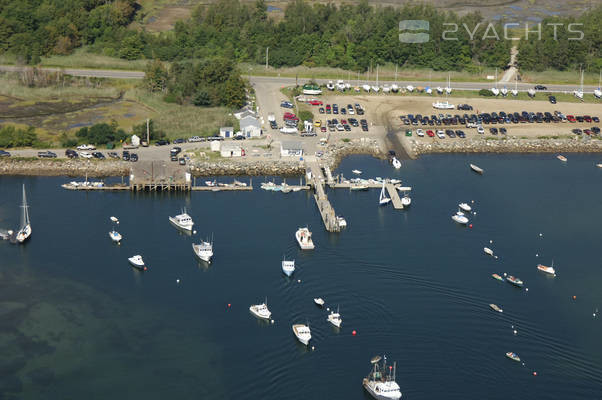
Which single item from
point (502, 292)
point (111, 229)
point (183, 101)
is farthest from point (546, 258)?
point (183, 101)

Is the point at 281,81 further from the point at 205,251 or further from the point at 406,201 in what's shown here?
the point at 205,251

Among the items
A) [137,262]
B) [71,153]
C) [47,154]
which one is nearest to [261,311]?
[137,262]

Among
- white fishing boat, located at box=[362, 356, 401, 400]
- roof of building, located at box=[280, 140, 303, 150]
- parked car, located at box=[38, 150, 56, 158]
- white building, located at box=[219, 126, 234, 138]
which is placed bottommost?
white fishing boat, located at box=[362, 356, 401, 400]

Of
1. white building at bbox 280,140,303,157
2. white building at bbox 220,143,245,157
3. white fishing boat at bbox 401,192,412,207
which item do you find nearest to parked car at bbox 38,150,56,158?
white building at bbox 220,143,245,157

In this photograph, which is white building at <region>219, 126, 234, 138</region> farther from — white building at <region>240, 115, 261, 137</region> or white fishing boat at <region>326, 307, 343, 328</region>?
white fishing boat at <region>326, 307, 343, 328</region>

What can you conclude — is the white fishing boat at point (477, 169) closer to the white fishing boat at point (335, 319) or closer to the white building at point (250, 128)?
the white building at point (250, 128)

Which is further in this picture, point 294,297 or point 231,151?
point 231,151

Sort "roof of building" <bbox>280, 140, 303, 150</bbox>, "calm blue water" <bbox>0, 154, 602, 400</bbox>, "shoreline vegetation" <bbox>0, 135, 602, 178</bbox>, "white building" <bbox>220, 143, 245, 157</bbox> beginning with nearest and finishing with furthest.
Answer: "calm blue water" <bbox>0, 154, 602, 400</bbox>, "shoreline vegetation" <bbox>0, 135, 602, 178</bbox>, "white building" <bbox>220, 143, 245, 157</bbox>, "roof of building" <bbox>280, 140, 303, 150</bbox>
